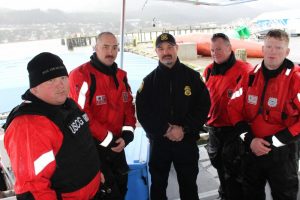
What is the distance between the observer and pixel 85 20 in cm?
360

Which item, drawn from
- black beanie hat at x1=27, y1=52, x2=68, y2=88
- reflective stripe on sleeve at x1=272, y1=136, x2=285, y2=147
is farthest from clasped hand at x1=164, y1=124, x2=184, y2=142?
black beanie hat at x1=27, y1=52, x2=68, y2=88

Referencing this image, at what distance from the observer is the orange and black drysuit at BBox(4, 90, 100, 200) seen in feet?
4.05

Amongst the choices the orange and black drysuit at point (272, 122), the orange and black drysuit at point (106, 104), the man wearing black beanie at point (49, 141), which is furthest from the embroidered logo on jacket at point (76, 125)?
the orange and black drysuit at point (272, 122)

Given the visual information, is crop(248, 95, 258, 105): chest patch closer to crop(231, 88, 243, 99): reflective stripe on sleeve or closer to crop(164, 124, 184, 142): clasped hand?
crop(231, 88, 243, 99): reflective stripe on sleeve

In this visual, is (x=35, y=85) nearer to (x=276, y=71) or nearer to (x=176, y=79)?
(x=176, y=79)

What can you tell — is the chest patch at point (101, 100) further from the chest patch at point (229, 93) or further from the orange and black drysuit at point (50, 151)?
the chest patch at point (229, 93)

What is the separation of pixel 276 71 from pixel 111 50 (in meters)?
1.19

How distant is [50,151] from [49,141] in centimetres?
5

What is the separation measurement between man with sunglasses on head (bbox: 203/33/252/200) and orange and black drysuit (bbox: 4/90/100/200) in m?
1.19

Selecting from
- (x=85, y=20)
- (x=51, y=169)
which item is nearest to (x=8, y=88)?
(x=85, y=20)

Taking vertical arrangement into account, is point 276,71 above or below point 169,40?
below

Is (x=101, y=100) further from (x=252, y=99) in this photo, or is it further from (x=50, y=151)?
(x=252, y=99)

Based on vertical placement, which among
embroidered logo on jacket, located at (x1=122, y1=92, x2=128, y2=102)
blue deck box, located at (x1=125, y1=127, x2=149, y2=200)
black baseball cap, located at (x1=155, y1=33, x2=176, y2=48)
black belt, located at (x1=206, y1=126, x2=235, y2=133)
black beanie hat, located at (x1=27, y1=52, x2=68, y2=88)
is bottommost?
blue deck box, located at (x1=125, y1=127, x2=149, y2=200)

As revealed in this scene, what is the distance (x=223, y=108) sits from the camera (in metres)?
2.41
